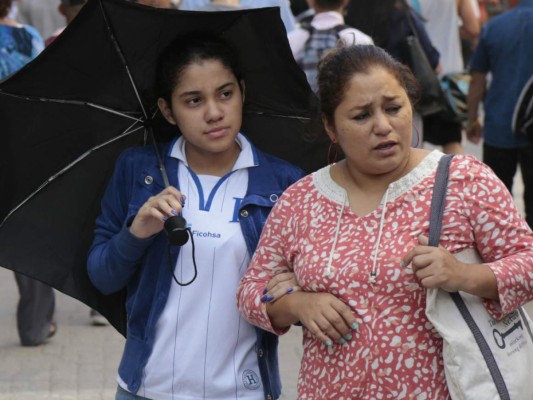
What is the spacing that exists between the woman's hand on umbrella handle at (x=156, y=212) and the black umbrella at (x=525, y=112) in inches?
182

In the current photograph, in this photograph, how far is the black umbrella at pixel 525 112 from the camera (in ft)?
25.7

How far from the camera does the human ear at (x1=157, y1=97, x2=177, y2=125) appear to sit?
12.6 ft

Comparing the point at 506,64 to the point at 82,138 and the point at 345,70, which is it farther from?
the point at 345,70

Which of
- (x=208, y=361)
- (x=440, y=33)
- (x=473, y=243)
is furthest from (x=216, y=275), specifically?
(x=440, y=33)

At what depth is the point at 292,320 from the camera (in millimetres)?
3346

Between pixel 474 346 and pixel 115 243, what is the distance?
3.79 feet

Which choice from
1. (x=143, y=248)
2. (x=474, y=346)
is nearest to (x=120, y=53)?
(x=143, y=248)

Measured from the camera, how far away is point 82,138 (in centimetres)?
402

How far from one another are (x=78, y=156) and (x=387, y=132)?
3.85 feet

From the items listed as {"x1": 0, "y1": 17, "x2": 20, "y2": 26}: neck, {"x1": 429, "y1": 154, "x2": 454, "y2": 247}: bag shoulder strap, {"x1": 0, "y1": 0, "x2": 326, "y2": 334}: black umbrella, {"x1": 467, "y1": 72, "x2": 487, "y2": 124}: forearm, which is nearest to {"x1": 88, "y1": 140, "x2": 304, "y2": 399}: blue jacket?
{"x1": 0, "y1": 0, "x2": 326, "y2": 334}: black umbrella

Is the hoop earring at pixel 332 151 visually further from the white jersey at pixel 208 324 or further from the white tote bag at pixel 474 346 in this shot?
the white tote bag at pixel 474 346

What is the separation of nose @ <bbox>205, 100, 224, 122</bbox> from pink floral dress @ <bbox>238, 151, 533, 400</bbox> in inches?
22.2

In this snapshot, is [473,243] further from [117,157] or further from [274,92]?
[117,157]

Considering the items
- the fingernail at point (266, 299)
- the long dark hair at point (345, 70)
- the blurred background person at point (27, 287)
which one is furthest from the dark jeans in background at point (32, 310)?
the long dark hair at point (345, 70)
